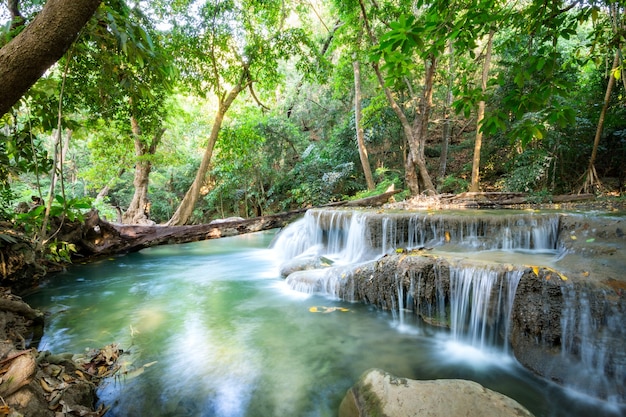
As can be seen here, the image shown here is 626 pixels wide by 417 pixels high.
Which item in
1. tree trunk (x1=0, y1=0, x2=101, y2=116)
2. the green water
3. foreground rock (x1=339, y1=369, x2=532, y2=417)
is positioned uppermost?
tree trunk (x1=0, y1=0, x2=101, y2=116)

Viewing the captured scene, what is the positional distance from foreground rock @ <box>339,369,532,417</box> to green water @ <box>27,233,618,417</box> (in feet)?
1.42

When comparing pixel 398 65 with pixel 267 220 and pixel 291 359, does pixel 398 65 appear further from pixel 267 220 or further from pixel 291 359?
pixel 267 220

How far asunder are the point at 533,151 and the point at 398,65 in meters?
9.83

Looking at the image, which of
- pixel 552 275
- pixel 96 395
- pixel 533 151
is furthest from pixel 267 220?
pixel 533 151

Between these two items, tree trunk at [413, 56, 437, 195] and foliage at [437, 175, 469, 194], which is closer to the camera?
tree trunk at [413, 56, 437, 195]

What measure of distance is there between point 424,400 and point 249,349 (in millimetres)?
2160

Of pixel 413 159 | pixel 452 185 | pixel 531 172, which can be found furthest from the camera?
pixel 452 185

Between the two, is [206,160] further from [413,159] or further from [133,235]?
[413,159]

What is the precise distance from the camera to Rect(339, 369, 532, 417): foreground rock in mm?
2186

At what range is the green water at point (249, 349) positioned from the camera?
2.80 metres

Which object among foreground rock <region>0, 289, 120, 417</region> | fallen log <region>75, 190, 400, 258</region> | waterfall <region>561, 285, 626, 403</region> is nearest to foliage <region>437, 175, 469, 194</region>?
fallen log <region>75, 190, 400, 258</region>

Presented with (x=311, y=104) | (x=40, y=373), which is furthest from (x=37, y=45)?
(x=311, y=104)

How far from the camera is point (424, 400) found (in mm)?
2291

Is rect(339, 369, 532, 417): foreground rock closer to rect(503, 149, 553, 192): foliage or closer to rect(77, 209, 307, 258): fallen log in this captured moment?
rect(77, 209, 307, 258): fallen log
